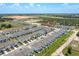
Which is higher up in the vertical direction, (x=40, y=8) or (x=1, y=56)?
(x=40, y=8)

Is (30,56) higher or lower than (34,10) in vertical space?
lower

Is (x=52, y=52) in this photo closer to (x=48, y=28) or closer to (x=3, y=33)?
(x=48, y=28)

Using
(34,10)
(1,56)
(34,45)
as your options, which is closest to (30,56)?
(34,45)

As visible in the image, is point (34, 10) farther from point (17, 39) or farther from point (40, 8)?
point (17, 39)

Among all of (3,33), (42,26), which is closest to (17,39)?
(3,33)

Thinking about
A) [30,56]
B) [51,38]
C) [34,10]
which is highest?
[34,10]
